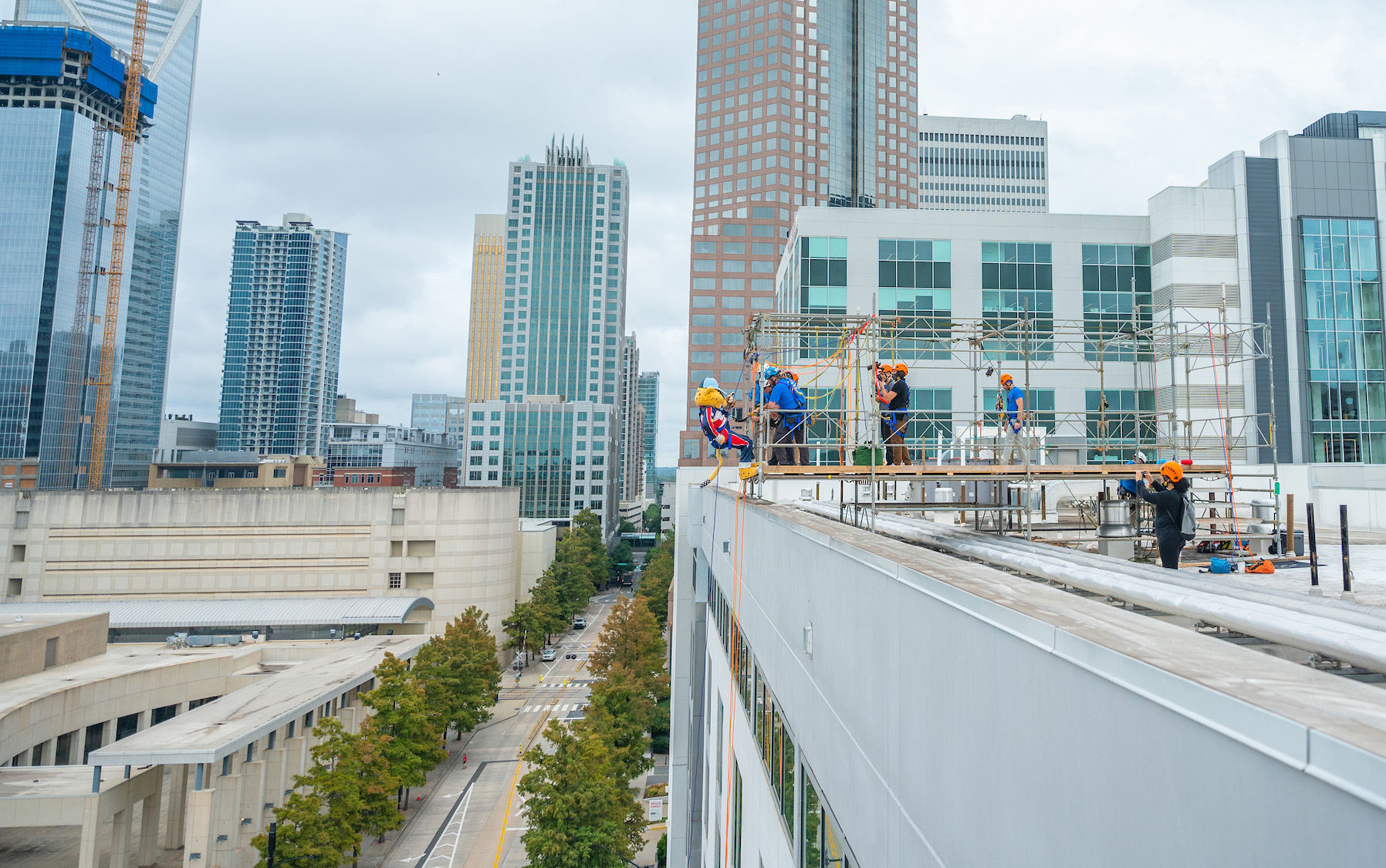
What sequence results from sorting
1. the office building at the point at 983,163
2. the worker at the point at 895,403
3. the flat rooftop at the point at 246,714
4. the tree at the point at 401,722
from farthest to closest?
the office building at the point at 983,163
the tree at the point at 401,722
the flat rooftop at the point at 246,714
the worker at the point at 895,403

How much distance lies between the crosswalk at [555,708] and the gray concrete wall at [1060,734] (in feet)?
163

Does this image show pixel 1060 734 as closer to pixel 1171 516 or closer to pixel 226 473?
pixel 1171 516

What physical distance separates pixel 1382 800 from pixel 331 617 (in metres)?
58.0

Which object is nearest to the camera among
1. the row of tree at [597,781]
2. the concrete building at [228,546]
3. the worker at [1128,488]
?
the worker at [1128,488]

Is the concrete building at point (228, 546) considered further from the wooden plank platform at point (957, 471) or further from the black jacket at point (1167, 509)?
the black jacket at point (1167, 509)

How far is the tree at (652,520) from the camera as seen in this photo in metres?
159

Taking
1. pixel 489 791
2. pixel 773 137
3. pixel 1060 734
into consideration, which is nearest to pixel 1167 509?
pixel 1060 734

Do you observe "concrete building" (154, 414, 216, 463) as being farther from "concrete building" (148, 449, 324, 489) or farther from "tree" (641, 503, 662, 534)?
"tree" (641, 503, 662, 534)

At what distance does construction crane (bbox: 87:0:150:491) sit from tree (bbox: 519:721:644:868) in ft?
471

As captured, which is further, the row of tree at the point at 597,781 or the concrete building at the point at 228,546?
the concrete building at the point at 228,546

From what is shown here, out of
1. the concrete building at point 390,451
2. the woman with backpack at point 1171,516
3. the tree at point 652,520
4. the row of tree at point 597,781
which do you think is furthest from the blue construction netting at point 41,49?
the woman with backpack at point 1171,516

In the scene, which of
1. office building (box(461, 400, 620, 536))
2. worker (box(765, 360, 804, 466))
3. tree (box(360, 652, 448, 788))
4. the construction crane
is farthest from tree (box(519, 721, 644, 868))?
the construction crane

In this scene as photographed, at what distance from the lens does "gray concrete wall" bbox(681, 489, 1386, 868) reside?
63.9 inches

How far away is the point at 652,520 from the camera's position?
16700cm
